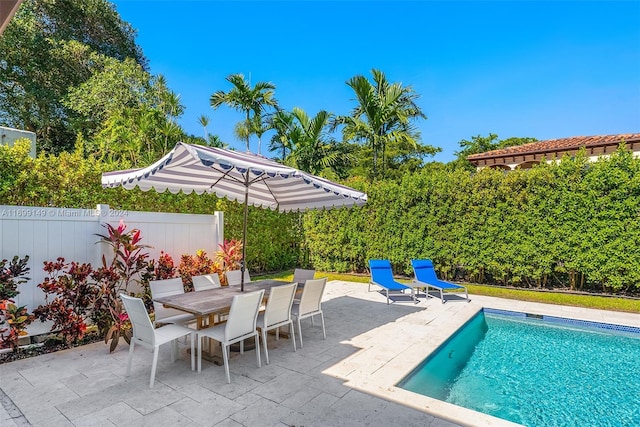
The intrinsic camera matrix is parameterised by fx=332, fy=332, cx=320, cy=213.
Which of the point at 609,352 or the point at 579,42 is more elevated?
the point at 579,42

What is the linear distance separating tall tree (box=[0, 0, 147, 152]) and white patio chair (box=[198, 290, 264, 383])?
21.4 m

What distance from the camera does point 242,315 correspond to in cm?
490

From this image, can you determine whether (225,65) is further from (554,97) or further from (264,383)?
(264,383)

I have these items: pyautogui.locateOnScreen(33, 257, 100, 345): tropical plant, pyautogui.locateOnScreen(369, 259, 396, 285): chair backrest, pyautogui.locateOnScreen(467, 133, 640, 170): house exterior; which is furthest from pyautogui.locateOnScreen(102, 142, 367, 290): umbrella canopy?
pyautogui.locateOnScreen(467, 133, 640, 170): house exterior

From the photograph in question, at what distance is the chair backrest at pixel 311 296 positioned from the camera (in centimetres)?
611

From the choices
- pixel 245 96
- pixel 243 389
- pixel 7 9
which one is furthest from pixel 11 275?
pixel 245 96

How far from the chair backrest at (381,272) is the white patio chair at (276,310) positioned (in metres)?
5.16

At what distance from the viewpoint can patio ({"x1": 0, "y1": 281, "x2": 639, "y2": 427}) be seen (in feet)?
A: 12.4

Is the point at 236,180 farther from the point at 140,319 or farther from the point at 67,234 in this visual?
the point at 67,234

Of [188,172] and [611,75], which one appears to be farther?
[611,75]

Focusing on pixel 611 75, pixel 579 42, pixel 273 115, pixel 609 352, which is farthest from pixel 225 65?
pixel 609 352

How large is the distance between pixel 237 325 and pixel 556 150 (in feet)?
71.5

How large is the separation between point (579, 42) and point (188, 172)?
1459 centimetres

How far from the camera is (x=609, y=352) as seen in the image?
275 inches
